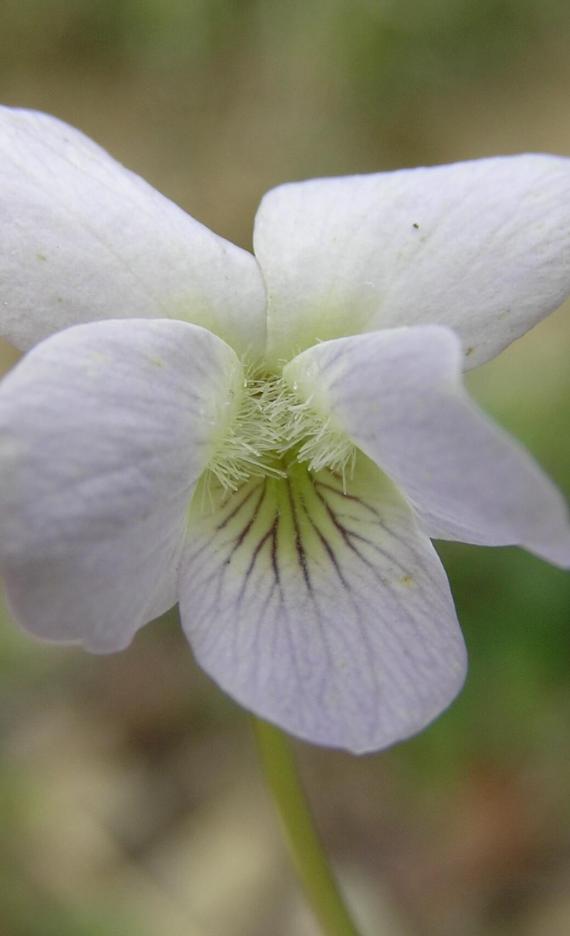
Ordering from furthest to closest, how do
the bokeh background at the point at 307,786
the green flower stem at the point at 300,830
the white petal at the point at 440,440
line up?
the bokeh background at the point at 307,786, the green flower stem at the point at 300,830, the white petal at the point at 440,440

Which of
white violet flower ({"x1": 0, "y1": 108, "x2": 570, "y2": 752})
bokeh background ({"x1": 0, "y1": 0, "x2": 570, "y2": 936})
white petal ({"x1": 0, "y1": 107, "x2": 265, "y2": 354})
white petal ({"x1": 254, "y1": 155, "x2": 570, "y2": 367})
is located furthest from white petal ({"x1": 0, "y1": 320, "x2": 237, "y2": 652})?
bokeh background ({"x1": 0, "y1": 0, "x2": 570, "y2": 936})

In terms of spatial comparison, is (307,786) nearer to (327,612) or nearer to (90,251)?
(327,612)

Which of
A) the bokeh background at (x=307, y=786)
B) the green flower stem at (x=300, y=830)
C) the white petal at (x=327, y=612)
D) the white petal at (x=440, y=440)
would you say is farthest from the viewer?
the bokeh background at (x=307, y=786)

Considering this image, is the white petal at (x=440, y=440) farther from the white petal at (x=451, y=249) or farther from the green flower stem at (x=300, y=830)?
the green flower stem at (x=300, y=830)

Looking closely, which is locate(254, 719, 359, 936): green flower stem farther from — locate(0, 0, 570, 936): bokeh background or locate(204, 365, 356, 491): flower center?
locate(0, 0, 570, 936): bokeh background

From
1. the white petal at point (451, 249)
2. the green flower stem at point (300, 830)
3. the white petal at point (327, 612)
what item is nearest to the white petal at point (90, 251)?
the white petal at point (451, 249)
